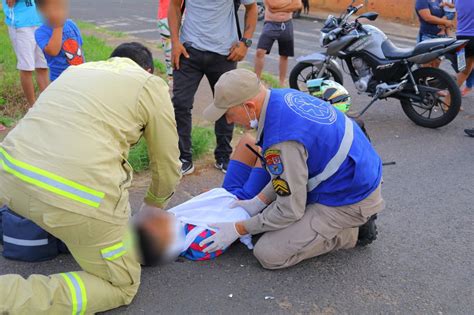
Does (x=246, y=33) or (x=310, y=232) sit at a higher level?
(x=246, y=33)

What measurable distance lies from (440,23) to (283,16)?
79.1 inches

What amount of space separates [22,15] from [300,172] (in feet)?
11.3

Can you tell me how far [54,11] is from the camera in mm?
3641

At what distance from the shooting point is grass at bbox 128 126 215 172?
431cm

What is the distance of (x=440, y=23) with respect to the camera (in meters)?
6.59

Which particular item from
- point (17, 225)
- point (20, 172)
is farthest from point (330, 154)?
point (17, 225)

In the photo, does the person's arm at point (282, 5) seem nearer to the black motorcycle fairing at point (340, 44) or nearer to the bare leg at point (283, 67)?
the bare leg at point (283, 67)

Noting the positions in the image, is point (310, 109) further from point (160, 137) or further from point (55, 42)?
point (55, 42)

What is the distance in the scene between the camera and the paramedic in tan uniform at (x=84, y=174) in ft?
7.49

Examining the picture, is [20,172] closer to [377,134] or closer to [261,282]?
[261,282]

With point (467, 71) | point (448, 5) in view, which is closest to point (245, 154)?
point (467, 71)

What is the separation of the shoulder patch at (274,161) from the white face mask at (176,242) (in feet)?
2.28

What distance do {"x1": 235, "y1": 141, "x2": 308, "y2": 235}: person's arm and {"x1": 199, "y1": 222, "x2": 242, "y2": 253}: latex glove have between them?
1.4 inches

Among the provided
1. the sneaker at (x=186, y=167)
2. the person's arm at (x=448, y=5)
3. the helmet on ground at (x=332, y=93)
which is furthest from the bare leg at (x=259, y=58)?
the sneaker at (x=186, y=167)
